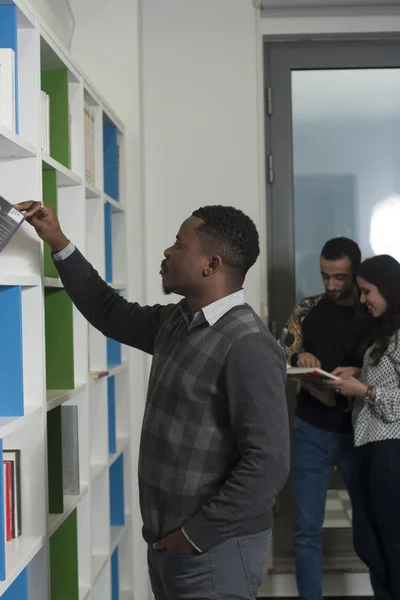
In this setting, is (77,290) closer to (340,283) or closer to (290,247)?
(340,283)

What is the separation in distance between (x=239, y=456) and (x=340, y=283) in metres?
1.44

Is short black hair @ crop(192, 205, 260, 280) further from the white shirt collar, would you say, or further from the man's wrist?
the man's wrist

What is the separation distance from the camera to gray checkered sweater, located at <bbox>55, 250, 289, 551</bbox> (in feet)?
5.21

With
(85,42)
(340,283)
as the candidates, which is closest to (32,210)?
(340,283)

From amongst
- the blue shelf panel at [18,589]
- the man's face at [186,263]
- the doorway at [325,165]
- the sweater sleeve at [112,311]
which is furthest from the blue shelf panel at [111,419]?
the man's face at [186,263]

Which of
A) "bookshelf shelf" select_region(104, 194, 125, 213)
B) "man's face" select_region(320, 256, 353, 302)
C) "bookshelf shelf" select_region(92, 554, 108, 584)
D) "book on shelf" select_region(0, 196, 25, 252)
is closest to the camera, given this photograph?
"book on shelf" select_region(0, 196, 25, 252)

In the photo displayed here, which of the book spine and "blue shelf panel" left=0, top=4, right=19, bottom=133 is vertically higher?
"blue shelf panel" left=0, top=4, right=19, bottom=133

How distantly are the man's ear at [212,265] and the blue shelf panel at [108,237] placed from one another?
1.35 m

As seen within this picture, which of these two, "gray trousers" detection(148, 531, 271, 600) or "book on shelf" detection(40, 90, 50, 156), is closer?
"gray trousers" detection(148, 531, 271, 600)

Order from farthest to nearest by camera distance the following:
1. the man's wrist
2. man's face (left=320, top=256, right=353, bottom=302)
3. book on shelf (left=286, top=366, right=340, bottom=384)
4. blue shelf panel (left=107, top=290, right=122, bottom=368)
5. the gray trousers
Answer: blue shelf panel (left=107, top=290, right=122, bottom=368)
man's face (left=320, top=256, right=353, bottom=302)
book on shelf (left=286, top=366, right=340, bottom=384)
the man's wrist
the gray trousers

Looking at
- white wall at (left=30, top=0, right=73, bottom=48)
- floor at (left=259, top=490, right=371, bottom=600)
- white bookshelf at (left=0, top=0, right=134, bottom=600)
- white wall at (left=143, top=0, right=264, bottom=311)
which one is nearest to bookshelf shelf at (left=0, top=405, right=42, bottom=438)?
white bookshelf at (left=0, top=0, right=134, bottom=600)

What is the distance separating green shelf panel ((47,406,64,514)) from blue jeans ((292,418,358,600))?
124cm

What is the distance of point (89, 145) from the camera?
263cm

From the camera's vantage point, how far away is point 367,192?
367cm
